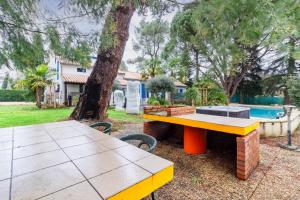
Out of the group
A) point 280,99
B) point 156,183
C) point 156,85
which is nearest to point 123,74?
point 156,85

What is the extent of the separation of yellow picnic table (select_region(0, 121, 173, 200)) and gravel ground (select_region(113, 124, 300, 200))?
1203 millimetres

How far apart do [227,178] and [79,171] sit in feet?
8.06

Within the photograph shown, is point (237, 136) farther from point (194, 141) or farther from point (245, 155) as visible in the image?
point (194, 141)

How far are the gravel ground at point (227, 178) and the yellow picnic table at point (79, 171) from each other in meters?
1.20

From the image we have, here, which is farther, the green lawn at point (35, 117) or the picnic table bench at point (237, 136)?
the green lawn at point (35, 117)

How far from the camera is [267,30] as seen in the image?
220 cm

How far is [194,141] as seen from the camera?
3818 millimetres

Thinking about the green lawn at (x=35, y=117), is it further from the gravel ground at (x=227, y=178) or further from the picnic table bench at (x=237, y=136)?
the gravel ground at (x=227, y=178)

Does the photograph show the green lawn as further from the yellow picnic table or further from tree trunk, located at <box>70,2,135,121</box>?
the yellow picnic table

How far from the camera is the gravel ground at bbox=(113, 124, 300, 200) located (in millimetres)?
2414

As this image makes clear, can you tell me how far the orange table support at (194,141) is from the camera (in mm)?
3755

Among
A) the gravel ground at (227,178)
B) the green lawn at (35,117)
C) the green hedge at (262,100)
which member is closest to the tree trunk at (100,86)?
the green lawn at (35,117)

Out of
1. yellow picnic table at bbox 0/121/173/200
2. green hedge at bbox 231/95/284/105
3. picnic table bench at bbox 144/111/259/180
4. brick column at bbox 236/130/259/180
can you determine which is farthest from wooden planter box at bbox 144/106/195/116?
green hedge at bbox 231/95/284/105

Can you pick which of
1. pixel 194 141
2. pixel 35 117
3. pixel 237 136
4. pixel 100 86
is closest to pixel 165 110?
pixel 194 141
